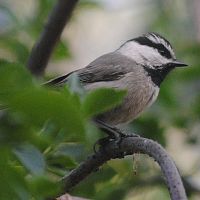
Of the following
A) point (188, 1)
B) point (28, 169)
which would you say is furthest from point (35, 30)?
point (188, 1)

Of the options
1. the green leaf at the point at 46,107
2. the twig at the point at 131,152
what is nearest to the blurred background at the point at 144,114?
the twig at the point at 131,152

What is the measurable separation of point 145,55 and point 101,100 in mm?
2503

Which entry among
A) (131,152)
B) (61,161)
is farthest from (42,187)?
(131,152)

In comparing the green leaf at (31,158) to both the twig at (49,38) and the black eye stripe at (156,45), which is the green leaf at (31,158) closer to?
the twig at (49,38)

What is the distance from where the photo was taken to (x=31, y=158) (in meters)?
1.21

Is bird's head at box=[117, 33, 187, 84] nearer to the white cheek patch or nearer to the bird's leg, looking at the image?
the white cheek patch

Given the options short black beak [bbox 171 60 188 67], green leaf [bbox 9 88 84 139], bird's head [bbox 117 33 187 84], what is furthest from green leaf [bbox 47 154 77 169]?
bird's head [bbox 117 33 187 84]

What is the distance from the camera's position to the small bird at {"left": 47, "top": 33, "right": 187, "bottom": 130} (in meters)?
2.97

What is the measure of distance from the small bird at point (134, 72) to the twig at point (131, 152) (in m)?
0.62

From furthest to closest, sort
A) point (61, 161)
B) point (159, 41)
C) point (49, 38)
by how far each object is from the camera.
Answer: point (159, 41) < point (49, 38) < point (61, 161)

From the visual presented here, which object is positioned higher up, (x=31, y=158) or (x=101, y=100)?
(x=101, y=100)

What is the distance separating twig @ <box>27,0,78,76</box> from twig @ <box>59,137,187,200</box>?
0.61 meters

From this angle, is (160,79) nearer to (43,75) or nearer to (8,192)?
(43,75)

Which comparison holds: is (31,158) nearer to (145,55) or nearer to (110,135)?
(110,135)
